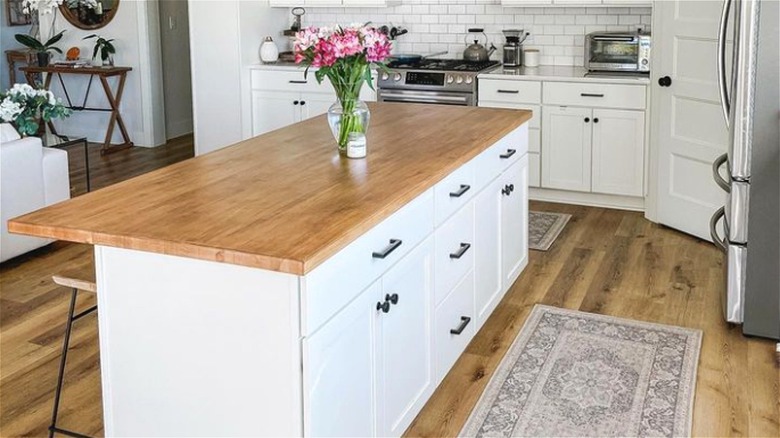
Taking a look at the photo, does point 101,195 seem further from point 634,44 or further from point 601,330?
point 634,44

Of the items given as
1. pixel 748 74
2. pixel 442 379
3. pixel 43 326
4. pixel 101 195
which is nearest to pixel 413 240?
pixel 442 379

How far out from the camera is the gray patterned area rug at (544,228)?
536 cm

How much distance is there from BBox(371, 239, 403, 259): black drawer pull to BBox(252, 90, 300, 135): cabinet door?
426 cm

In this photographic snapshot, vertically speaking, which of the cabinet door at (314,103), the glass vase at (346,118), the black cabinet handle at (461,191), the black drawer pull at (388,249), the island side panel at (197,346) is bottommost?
the island side panel at (197,346)

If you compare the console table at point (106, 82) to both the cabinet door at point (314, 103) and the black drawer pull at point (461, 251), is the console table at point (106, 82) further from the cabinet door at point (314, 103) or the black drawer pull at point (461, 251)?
the black drawer pull at point (461, 251)

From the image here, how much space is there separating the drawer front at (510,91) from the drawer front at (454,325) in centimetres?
261

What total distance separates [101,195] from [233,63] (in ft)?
14.0

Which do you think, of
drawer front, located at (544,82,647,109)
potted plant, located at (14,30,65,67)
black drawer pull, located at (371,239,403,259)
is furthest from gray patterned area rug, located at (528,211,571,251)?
potted plant, located at (14,30,65,67)

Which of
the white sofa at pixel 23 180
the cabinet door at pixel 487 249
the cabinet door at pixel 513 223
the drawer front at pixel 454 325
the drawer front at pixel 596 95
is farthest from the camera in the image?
the drawer front at pixel 596 95

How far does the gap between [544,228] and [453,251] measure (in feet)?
7.74

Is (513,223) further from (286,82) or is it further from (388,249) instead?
(286,82)

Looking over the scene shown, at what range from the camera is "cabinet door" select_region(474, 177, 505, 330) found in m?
3.81

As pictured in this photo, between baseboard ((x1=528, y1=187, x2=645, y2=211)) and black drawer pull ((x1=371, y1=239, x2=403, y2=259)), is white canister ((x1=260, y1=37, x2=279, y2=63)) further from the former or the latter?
black drawer pull ((x1=371, y1=239, x2=403, y2=259))

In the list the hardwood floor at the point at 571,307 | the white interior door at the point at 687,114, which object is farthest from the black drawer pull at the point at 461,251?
the white interior door at the point at 687,114
